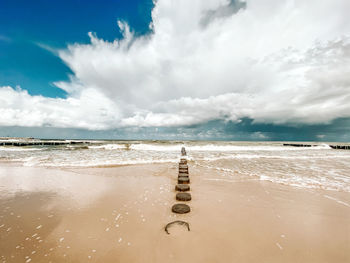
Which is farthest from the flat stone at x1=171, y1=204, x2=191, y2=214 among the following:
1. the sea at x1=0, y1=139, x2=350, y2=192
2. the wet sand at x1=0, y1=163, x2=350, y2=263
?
the sea at x1=0, y1=139, x2=350, y2=192

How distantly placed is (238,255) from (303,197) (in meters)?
5.33

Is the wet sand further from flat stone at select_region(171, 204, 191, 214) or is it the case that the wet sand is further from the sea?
the sea

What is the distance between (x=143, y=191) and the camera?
7.38m

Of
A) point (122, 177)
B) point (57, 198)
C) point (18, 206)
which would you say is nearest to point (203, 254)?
point (57, 198)

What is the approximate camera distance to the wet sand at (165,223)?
342 centimetres

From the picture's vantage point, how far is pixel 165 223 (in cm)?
462

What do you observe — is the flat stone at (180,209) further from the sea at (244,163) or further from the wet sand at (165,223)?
the sea at (244,163)

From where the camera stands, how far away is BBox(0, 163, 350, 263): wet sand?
342 cm

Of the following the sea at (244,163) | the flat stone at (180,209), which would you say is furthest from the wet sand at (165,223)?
the sea at (244,163)

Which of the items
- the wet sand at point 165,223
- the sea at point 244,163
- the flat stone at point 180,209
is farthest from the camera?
the sea at point 244,163

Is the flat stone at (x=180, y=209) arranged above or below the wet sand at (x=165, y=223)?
above

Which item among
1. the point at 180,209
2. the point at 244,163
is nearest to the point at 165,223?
the point at 180,209

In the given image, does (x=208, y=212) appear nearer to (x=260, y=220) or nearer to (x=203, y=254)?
(x=260, y=220)

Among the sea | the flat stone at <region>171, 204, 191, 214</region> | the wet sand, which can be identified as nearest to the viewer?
the wet sand
